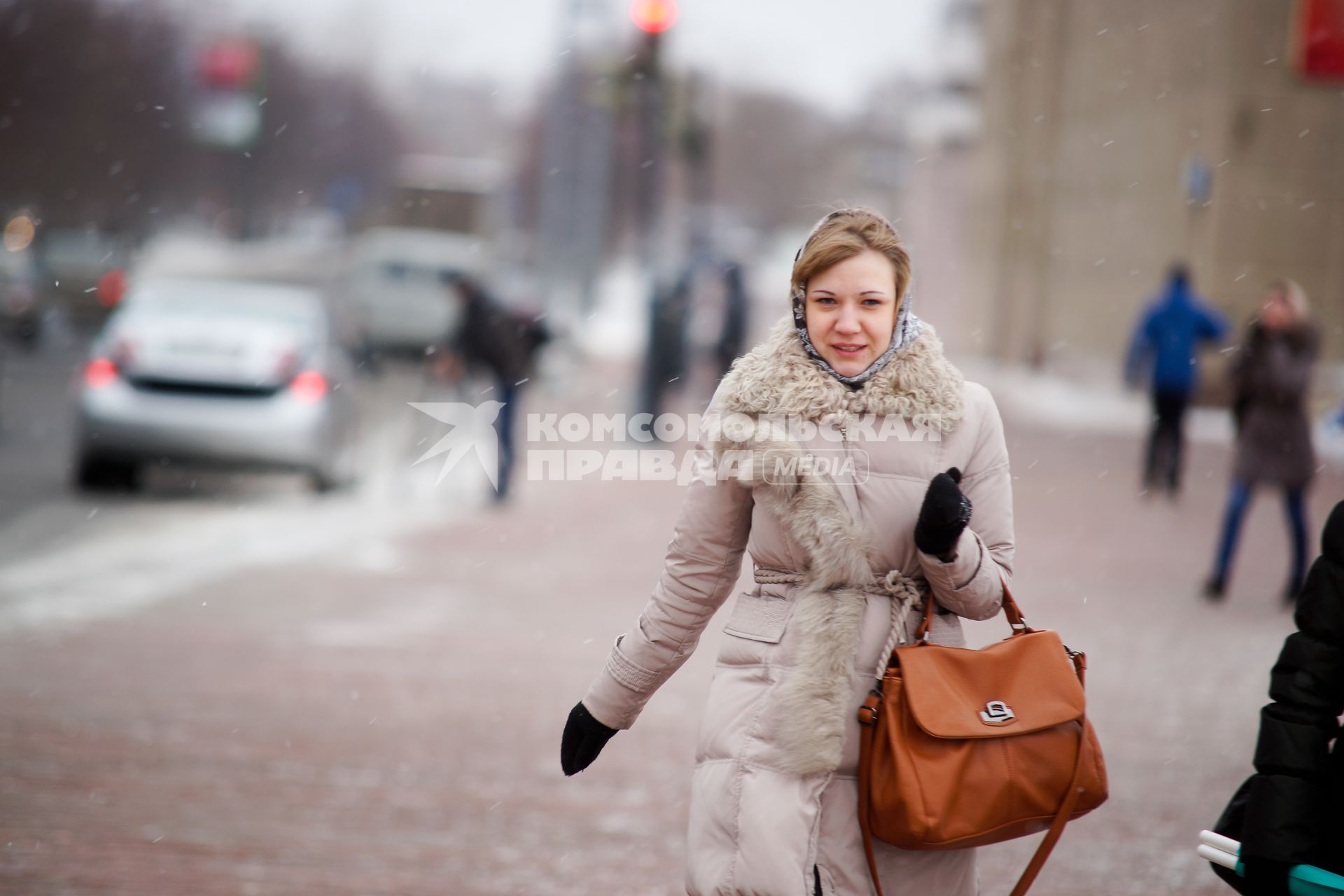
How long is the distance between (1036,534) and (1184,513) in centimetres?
206

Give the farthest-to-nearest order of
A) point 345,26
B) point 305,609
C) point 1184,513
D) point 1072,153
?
point 345,26 → point 1072,153 → point 1184,513 → point 305,609

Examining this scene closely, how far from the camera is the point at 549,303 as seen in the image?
95.8 feet

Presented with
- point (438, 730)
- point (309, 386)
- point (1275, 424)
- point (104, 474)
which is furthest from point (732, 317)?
point (438, 730)

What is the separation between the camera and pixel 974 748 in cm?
267

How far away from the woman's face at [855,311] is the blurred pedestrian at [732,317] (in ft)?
59.8

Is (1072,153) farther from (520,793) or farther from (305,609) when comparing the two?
(520,793)

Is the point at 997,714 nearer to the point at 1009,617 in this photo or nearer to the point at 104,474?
the point at 1009,617

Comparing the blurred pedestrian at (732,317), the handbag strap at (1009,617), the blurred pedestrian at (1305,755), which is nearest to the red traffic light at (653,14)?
the blurred pedestrian at (732,317)

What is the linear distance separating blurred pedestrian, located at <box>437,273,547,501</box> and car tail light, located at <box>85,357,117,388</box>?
2.89 metres

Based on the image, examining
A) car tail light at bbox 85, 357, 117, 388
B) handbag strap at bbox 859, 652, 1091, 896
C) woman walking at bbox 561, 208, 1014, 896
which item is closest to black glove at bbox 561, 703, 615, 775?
woman walking at bbox 561, 208, 1014, 896

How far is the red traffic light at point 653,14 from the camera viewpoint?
14008mm

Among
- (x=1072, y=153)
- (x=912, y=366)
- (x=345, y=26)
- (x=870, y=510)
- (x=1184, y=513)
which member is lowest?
(x=1184, y=513)

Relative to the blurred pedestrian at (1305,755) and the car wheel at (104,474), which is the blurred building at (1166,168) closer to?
the car wheel at (104,474)

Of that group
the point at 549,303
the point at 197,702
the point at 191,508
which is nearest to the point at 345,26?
the point at 549,303
